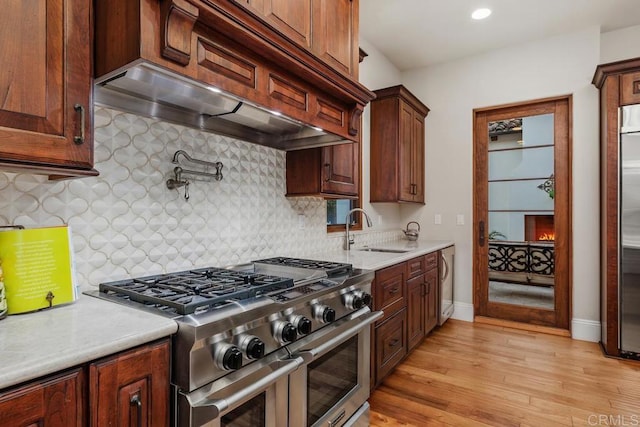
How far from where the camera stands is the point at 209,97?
1.51 meters

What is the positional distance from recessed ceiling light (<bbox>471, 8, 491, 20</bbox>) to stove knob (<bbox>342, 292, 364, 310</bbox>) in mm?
2847

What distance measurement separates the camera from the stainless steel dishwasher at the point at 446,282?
140 inches

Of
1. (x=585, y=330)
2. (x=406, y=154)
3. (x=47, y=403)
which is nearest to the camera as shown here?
(x=47, y=403)

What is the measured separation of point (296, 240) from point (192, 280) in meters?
1.15

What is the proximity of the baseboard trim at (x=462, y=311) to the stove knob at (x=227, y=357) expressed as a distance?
11.5 feet

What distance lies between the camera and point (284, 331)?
1.31 metres

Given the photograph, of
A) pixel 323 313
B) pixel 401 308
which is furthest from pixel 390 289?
pixel 323 313

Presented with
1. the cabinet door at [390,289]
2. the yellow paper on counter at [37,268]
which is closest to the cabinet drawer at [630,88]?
the cabinet door at [390,289]

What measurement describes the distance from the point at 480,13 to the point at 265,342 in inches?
133

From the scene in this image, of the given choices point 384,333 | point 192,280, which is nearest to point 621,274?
point 384,333

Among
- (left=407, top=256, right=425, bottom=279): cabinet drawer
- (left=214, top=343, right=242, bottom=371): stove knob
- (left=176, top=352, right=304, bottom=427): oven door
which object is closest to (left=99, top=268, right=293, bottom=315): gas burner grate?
(left=214, top=343, right=242, bottom=371): stove knob

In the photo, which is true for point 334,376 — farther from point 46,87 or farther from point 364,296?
point 46,87

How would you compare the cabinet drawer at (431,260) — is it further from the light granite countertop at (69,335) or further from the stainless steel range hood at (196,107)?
the light granite countertop at (69,335)

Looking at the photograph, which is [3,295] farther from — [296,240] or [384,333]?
[384,333]
